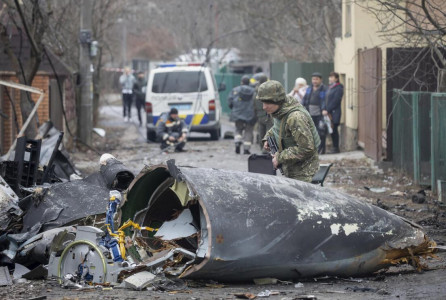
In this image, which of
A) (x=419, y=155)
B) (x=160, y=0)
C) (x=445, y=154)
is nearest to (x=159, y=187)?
(x=445, y=154)

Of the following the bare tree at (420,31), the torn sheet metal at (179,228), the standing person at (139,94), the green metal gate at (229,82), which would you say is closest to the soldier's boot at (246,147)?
the bare tree at (420,31)

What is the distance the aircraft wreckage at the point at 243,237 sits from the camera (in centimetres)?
750

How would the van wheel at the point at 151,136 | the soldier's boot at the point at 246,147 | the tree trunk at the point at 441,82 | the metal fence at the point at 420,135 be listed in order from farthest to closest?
the van wheel at the point at 151,136 → the soldier's boot at the point at 246,147 → the tree trunk at the point at 441,82 → the metal fence at the point at 420,135

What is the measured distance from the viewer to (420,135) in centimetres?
1522

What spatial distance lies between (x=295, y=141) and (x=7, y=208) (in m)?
3.19

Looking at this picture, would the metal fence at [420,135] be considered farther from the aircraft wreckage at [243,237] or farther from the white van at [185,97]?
the white van at [185,97]

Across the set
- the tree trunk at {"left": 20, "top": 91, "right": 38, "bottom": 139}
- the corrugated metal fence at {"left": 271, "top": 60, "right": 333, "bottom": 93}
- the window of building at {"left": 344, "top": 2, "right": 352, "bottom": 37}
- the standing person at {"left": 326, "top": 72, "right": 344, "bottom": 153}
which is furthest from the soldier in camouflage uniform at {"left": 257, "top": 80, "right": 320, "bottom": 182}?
the corrugated metal fence at {"left": 271, "top": 60, "right": 333, "bottom": 93}

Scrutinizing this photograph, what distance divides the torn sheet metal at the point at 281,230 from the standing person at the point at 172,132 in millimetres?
14535

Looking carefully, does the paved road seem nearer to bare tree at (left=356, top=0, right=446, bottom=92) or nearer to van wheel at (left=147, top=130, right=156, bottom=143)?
van wheel at (left=147, top=130, right=156, bottom=143)

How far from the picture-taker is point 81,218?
9.53m

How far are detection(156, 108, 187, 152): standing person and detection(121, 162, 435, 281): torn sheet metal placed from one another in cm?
1453

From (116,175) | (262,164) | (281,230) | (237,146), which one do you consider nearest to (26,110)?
(237,146)

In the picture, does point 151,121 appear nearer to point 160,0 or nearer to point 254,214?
point 254,214

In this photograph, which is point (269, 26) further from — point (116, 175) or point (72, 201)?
point (72, 201)
